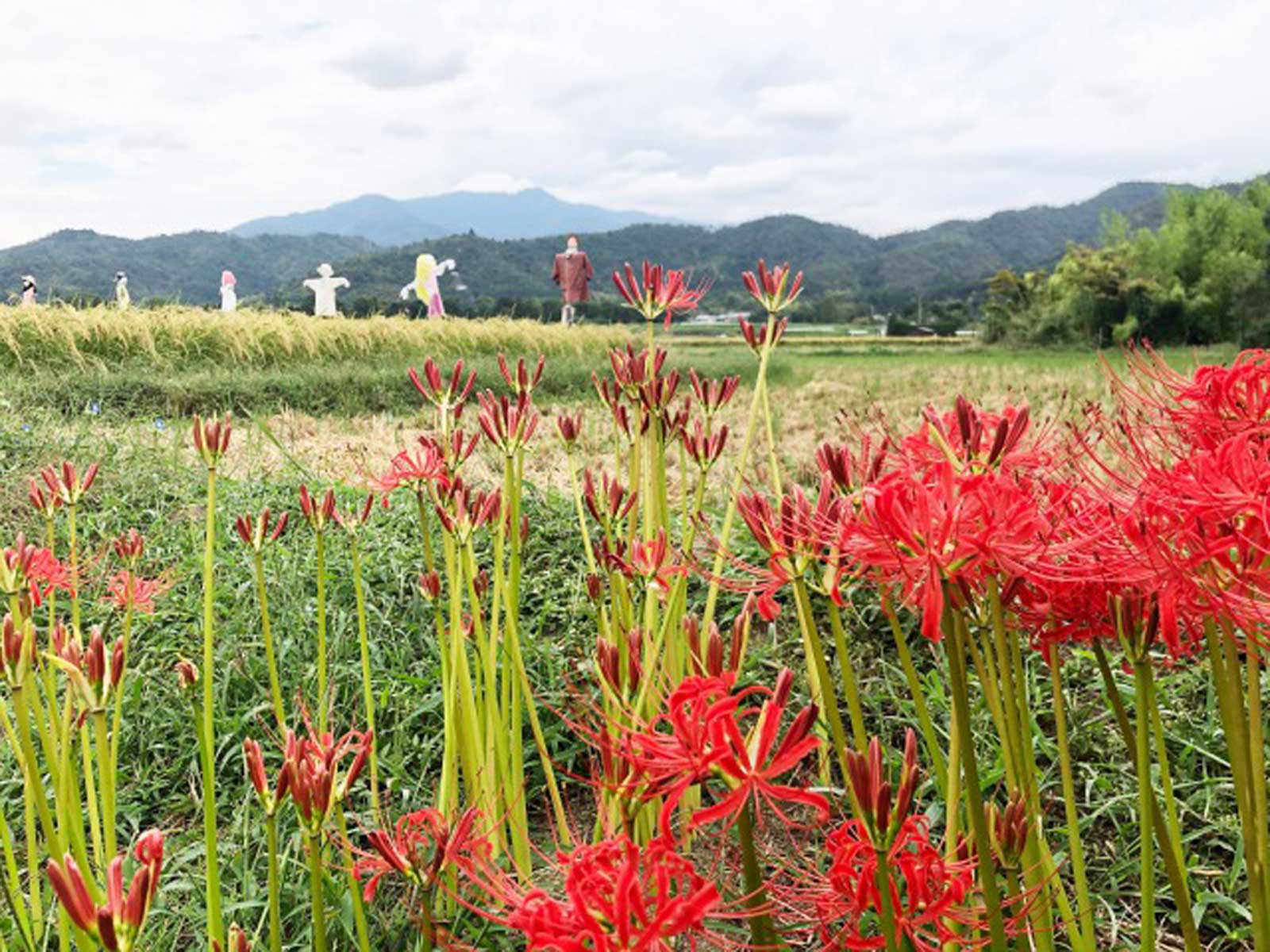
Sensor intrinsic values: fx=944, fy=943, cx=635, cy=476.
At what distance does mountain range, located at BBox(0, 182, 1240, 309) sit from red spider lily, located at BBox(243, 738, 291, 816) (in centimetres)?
3603

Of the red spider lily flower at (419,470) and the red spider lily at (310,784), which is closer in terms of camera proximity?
the red spider lily at (310,784)

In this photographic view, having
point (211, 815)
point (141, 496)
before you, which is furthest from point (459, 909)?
point (141, 496)

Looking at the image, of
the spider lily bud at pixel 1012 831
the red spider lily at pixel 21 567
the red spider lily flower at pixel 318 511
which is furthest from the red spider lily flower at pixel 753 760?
the red spider lily flower at pixel 318 511

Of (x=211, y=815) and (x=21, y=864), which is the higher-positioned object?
(x=211, y=815)

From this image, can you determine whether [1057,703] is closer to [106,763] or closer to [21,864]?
[106,763]

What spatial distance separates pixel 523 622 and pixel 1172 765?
1.75 metres

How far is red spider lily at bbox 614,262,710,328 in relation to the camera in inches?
63.0

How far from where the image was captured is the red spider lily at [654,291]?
5.25 feet

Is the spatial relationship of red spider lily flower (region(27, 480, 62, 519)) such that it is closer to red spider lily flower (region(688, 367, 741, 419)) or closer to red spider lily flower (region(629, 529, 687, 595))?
red spider lily flower (region(629, 529, 687, 595))

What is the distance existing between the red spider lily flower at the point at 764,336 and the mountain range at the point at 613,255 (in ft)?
115

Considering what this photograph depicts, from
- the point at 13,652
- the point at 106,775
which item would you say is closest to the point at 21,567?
the point at 13,652

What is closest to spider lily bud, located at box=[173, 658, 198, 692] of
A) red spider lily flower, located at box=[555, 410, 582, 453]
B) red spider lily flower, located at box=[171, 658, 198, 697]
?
red spider lily flower, located at box=[171, 658, 198, 697]

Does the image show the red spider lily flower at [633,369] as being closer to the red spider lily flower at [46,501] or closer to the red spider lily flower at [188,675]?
the red spider lily flower at [188,675]

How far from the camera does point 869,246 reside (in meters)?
70.3
